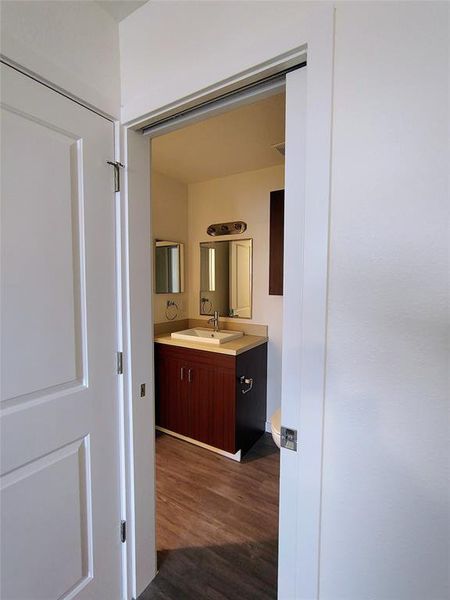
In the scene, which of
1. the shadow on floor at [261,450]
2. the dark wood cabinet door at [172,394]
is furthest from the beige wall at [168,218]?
the shadow on floor at [261,450]

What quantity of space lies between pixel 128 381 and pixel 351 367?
893 mm

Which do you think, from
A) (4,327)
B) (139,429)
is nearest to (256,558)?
(139,429)

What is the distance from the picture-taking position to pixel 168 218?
289 centimetres

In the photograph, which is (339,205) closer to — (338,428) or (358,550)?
(338,428)

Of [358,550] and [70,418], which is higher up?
[70,418]

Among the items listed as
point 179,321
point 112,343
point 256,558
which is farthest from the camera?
point 179,321

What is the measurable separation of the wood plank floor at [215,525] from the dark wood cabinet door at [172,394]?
22 centimetres

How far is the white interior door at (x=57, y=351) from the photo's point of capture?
840mm

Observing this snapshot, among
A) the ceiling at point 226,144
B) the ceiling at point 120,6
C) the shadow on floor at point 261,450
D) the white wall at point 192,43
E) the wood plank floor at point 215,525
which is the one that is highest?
the ceiling at point 226,144

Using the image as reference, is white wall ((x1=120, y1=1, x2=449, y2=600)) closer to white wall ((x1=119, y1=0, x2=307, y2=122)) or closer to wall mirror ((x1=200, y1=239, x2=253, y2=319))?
white wall ((x1=119, y1=0, x2=307, y2=122))

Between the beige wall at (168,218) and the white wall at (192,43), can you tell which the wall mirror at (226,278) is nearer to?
the beige wall at (168,218)

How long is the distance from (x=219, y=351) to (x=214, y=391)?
345 millimetres

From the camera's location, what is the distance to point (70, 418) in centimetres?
100

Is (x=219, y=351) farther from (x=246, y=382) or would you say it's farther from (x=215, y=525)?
(x=215, y=525)
